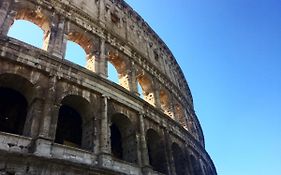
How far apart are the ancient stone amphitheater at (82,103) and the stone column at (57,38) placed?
1.7 inches

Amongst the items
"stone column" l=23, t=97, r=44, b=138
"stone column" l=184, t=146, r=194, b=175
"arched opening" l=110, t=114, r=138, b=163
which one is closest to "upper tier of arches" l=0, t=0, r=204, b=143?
"arched opening" l=110, t=114, r=138, b=163

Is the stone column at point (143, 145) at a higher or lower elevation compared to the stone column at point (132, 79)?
lower

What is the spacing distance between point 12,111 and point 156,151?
625 centimetres

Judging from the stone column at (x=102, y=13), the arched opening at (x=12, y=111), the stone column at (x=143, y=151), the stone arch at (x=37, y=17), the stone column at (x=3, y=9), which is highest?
the stone column at (x=102, y=13)

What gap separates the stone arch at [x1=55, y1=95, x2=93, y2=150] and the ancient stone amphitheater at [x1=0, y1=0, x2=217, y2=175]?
0.04 metres

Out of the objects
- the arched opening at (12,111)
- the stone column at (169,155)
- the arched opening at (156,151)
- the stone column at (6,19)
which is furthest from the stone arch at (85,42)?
the stone column at (169,155)

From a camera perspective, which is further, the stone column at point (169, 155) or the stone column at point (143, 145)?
the stone column at point (169, 155)

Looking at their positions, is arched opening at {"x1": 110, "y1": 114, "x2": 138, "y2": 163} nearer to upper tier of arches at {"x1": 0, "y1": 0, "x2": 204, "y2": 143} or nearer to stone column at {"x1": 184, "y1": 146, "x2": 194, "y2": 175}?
upper tier of arches at {"x1": 0, "y1": 0, "x2": 204, "y2": 143}

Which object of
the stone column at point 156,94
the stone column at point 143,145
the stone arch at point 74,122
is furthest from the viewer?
the stone column at point 156,94

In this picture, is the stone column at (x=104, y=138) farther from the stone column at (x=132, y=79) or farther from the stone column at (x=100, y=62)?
the stone column at (x=132, y=79)

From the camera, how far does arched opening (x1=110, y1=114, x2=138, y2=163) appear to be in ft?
35.6

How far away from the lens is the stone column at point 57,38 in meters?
10.8

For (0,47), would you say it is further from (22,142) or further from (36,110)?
(22,142)

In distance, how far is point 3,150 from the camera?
7012mm
